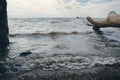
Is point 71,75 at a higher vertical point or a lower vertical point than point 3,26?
lower

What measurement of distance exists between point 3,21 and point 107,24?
9985mm

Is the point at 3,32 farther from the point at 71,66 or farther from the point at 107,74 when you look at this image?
the point at 107,74

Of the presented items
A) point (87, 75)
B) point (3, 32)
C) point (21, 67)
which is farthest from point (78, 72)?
point (3, 32)

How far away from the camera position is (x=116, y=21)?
57.6 ft

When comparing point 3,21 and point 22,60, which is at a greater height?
point 3,21

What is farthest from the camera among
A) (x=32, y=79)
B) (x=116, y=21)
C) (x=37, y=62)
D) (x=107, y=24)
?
(x=107, y=24)

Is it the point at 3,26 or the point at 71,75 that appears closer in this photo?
the point at 71,75

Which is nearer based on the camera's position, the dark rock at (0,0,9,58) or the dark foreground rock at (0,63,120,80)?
the dark foreground rock at (0,63,120,80)

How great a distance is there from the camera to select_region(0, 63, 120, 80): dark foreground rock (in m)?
7.25

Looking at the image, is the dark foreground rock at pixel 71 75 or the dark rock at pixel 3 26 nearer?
the dark foreground rock at pixel 71 75

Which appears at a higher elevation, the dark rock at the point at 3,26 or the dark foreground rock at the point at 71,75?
the dark rock at the point at 3,26

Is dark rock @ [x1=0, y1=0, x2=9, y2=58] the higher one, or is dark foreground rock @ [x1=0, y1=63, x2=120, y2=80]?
dark rock @ [x1=0, y1=0, x2=9, y2=58]

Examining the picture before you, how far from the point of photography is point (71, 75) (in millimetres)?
7531

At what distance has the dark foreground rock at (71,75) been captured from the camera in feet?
23.8
